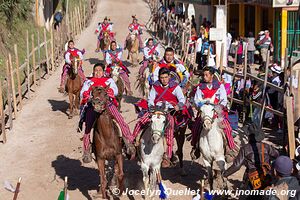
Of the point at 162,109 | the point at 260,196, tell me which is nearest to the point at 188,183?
the point at 162,109

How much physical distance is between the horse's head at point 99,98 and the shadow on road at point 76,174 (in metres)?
2.13

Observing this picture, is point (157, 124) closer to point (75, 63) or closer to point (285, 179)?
point (285, 179)

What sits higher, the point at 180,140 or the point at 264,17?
the point at 264,17

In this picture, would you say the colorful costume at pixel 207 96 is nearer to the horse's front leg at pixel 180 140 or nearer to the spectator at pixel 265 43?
the horse's front leg at pixel 180 140

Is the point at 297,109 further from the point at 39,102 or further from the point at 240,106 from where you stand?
the point at 39,102

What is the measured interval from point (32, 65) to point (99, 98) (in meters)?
14.5

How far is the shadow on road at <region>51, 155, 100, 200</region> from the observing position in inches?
493

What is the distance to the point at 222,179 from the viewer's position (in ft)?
36.6

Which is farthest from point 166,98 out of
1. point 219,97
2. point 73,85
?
point 73,85

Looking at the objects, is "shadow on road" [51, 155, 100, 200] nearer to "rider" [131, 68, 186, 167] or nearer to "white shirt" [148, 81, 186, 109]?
"rider" [131, 68, 186, 167]

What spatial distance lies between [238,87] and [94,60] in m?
13.7

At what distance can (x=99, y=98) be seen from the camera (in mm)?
10516

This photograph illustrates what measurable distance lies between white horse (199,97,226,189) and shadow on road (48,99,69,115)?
9.61 meters

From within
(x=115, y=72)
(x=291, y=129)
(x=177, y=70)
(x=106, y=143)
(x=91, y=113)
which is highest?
(x=177, y=70)
